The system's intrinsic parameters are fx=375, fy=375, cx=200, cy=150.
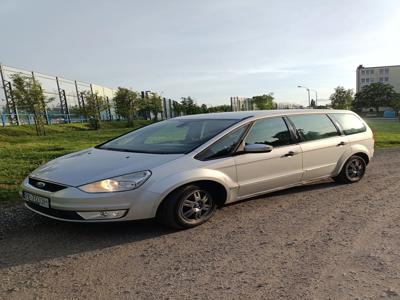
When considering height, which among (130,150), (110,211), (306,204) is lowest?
(306,204)

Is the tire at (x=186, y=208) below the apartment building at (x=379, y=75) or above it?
below

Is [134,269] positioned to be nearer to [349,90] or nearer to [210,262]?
[210,262]

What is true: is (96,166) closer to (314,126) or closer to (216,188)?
(216,188)

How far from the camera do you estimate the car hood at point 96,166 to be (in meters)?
4.13

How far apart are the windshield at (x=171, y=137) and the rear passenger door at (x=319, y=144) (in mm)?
1341

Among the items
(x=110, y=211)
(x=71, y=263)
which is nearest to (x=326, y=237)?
(x=110, y=211)

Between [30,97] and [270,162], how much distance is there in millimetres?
24263

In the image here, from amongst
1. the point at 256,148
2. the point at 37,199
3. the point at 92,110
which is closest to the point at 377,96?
the point at 92,110

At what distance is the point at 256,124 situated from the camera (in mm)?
5402

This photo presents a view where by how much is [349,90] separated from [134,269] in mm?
77665

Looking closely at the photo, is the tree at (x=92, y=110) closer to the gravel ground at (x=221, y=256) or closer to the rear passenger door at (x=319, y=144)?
the rear passenger door at (x=319, y=144)

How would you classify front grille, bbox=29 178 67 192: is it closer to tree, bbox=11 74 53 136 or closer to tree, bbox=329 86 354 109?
tree, bbox=11 74 53 136

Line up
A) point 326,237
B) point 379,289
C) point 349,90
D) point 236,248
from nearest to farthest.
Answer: point 379,289 → point 236,248 → point 326,237 → point 349,90

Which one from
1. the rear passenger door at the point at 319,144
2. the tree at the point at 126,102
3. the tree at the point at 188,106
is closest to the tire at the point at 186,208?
the rear passenger door at the point at 319,144
